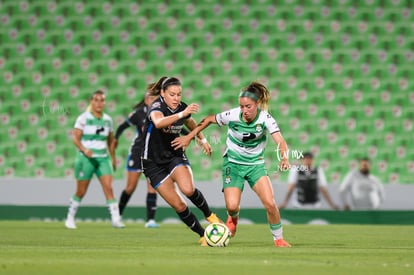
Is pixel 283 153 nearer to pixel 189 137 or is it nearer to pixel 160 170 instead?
pixel 189 137

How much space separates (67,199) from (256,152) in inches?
331

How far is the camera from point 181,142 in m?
10.1

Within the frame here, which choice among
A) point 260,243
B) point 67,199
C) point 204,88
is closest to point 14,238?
point 260,243

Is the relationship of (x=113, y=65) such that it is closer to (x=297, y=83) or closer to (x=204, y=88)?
(x=204, y=88)

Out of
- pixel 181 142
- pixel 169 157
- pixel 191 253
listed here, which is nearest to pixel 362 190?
pixel 169 157

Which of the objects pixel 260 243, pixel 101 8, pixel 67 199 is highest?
pixel 101 8

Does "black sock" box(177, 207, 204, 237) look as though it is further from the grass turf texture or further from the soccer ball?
the soccer ball

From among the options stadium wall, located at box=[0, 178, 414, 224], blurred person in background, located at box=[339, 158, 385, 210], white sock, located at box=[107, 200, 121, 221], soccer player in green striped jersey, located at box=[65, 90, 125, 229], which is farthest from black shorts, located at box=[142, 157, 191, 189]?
blurred person in background, located at box=[339, 158, 385, 210]

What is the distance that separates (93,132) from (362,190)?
6.20 m

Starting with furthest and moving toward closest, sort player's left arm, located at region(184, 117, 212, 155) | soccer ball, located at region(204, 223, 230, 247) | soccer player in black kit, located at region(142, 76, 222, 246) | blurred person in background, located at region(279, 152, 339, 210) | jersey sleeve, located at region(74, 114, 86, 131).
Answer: blurred person in background, located at region(279, 152, 339, 210)
jersey sleeve, located at region(74, 114, 86, 131)
player's left arm, located at region(184, 117, 212, 155)
soccer player in black kit, located at region(142, 76, 222, 246)
soccer ball, located at region(204, 223, 230, 247)

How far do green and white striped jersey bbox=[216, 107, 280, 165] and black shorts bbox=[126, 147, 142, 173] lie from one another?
4.54 m

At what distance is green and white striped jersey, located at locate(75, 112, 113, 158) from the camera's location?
14352mm

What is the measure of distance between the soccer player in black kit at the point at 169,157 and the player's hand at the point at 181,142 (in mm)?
195

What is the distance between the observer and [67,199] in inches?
709
